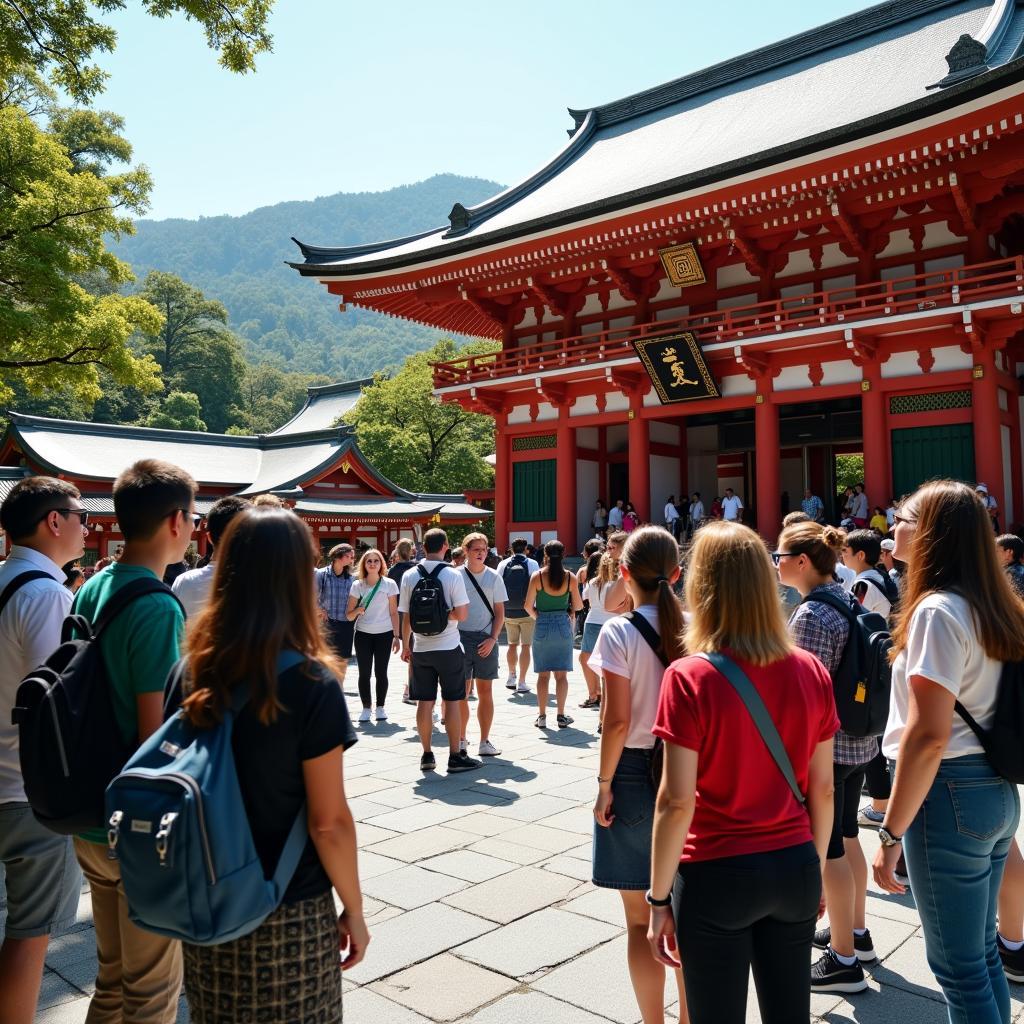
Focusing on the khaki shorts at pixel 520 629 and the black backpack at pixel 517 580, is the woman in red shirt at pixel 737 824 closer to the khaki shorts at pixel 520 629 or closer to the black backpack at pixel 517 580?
the black backpack at pixel 517 580

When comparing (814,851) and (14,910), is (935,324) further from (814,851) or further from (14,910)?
(14,910)

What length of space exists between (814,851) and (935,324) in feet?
45.8

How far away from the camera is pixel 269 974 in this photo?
1.80 m

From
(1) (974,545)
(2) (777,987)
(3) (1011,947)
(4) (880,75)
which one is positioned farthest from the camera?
(4) (880,75)

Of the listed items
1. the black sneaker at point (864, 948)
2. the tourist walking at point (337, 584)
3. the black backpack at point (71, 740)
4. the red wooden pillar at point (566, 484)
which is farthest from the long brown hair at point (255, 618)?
the red wooden pillar at point (566, 484)

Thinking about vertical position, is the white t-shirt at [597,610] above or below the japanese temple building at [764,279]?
below

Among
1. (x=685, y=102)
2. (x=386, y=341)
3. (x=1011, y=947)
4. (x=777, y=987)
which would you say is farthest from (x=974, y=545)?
(x=386, y=341)

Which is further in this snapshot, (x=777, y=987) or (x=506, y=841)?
(x=506, y=841)

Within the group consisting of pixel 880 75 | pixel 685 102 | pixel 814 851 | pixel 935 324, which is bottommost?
pixel 814 851

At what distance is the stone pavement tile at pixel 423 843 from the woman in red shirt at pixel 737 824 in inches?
105

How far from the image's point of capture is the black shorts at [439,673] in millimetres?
6172

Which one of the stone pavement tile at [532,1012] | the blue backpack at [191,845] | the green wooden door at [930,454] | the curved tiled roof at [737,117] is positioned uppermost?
the curved tiled roof at [737,117]

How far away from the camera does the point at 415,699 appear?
6.28 meters

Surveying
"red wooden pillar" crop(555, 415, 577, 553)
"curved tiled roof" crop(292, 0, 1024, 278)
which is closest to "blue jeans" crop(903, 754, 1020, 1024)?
"curved tiled roof" crop(292, 0, 1024, 278)
